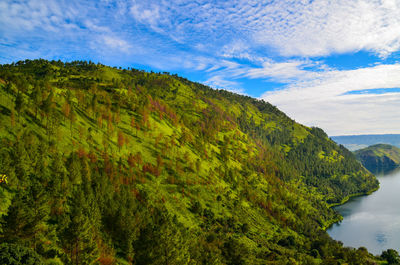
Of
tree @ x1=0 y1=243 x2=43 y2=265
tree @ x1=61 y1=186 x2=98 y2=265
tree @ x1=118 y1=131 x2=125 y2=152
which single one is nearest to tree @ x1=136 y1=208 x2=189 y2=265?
tree @ x1=61 y1=186 x2=98 y2=265

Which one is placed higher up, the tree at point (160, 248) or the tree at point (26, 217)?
the tree at point (26, 217)

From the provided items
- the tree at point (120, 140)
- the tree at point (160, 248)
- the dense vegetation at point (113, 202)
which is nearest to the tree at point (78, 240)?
the dense vegetation at point (113, 202)

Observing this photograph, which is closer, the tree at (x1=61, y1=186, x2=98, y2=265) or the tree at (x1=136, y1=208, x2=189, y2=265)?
the tree at (x1=61, y1=186, x2=98, y2=265)

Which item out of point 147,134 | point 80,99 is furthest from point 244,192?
point 80,99

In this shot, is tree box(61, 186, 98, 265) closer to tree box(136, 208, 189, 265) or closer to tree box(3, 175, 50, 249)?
tree box(3, 175, 50, 249)

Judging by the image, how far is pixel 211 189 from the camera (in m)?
172

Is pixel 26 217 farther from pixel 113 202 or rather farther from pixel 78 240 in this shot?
pixel 113 202

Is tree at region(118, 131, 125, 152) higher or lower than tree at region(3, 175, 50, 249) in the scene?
higher

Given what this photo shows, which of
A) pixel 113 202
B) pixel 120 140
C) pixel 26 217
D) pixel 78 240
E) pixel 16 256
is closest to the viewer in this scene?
pixel 16 256

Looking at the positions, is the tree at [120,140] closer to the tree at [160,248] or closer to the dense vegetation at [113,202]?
the dense vegetation at [113,202]

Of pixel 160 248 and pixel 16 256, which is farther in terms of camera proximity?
pixel 160 248

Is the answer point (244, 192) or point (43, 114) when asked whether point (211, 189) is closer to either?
point (244, 192)

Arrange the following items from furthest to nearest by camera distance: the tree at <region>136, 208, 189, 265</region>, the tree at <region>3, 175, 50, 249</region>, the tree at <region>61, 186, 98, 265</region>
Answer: the tree at <region>136, 208, 189, 265</region> < the tree at <region>61, 186, 98, 265</region> < the tree at <region>3, 175, 50, 249</region>

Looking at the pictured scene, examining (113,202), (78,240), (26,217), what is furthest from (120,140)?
(78,240)
